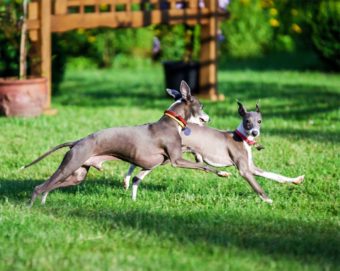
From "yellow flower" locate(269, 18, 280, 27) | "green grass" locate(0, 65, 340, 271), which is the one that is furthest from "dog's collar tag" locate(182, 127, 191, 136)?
"yellow flower" locate(269, 18, 280, 27)

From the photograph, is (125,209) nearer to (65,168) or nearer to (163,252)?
(65,168)

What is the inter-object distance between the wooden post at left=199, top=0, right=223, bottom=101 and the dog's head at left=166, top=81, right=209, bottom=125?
6592mm

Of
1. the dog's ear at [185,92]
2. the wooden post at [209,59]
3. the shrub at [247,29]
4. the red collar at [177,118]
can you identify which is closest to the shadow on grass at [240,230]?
the red collar at [177,118]

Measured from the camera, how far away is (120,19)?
38.2 ft

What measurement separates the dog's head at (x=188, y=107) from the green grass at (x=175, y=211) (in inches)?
25.5

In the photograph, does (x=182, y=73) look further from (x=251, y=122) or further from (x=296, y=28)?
(x=296, y=28)

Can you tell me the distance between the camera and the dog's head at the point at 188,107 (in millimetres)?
6180

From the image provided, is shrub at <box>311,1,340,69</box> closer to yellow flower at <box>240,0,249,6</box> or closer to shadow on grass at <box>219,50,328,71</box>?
shadow on grass at <box>219,50,328,71</box>

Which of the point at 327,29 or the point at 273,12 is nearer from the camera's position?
the point at 327,29

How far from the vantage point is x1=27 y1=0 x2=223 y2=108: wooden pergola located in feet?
35.8

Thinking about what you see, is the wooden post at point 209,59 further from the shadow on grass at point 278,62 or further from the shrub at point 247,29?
the shrub at point 247,29

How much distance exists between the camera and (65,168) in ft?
18.8

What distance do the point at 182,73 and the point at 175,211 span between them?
24.4 feet

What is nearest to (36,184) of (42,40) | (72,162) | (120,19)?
(72,162)
